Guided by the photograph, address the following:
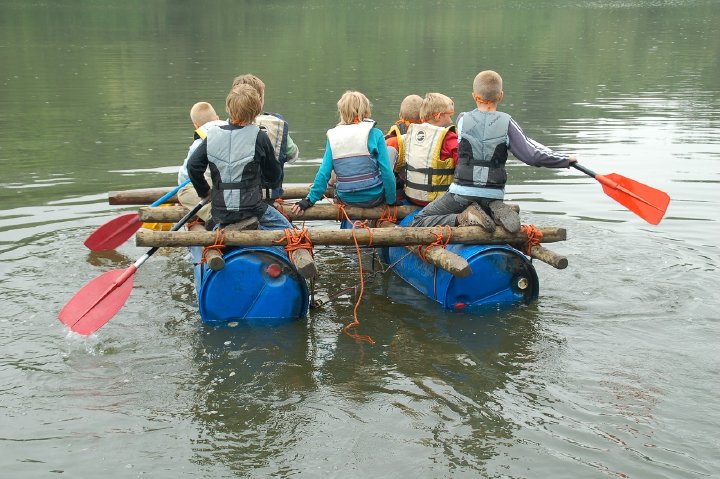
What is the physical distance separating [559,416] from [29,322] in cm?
417

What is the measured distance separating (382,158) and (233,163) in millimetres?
1524

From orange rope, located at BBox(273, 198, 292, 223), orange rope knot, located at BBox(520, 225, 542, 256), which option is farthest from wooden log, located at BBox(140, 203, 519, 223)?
orange rope knot, located at BBox(520, 225, 542, 256)

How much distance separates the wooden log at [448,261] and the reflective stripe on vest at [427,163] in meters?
0.98

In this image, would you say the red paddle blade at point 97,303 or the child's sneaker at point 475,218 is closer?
the red paddle blade at point 97,303

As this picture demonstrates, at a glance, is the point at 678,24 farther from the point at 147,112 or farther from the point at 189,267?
the point at 189,267

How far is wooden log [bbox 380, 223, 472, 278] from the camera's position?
21.7 feet

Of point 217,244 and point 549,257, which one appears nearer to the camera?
point 217,244

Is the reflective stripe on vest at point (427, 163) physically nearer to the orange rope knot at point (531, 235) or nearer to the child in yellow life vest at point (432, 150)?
the child in yellow life vest at point (432, 150)

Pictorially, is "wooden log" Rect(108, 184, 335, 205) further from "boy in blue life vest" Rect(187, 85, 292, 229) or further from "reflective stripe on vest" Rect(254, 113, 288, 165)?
"boy in blue life vest" Rect(187, 85, 292, 229)

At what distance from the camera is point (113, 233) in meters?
9.13

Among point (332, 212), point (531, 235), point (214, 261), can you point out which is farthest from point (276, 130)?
point (531, 235)

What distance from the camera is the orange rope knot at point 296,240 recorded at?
681 cm

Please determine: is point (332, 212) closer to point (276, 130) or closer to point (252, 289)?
point (276, 130)

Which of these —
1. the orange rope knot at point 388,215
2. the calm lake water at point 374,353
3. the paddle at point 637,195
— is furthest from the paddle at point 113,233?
the paddle at point 637,195
